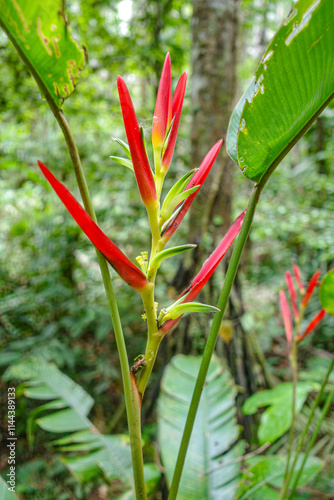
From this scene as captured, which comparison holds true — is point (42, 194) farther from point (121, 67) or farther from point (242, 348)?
point (242, 348)

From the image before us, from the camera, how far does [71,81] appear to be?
1.10ft

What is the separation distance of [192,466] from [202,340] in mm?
594

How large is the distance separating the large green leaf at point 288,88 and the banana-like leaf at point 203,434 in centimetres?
64

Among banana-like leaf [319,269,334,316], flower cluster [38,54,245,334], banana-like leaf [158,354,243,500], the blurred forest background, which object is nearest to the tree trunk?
the blurred forest background

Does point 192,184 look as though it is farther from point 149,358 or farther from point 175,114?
point 149,358

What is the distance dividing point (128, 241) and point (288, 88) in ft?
5.22

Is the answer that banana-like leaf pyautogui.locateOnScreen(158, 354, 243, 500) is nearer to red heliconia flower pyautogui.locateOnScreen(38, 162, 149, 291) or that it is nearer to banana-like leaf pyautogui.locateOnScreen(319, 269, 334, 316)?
banana-like leaf pyautogui.locateOnScreen(319, 269, 334, 316)

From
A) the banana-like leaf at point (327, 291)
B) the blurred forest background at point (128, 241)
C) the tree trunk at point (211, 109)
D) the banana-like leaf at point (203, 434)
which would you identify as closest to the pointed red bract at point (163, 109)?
Answer: the banana-like leaf at point (327, 291)

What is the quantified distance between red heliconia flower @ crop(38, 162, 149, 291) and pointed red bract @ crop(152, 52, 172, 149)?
12 cm

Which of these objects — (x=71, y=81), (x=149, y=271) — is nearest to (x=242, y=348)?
(x=149, y=271)

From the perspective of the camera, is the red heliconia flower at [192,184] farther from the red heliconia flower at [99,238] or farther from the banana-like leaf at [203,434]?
the banana-like leaf at [203,434]

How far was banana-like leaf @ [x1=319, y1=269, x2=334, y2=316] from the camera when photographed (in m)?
0.42

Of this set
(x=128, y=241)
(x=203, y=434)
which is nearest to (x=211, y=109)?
(x=128, y=241)

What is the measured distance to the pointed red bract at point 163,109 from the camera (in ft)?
1.11
